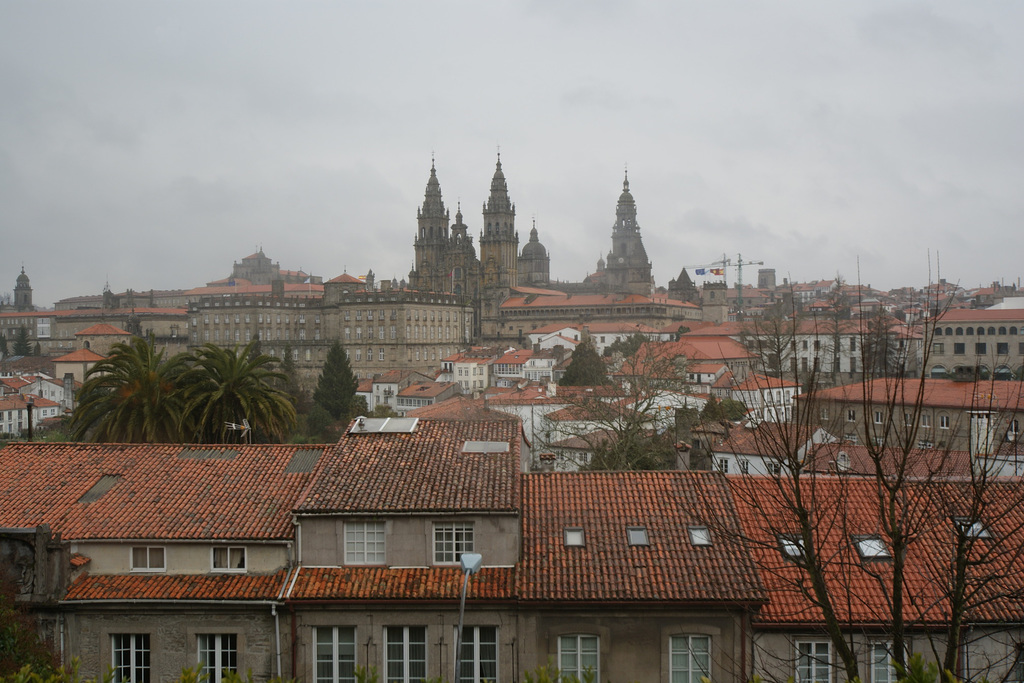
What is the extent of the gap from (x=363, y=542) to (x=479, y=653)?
7.22 ft

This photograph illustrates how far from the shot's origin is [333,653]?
11523 mm

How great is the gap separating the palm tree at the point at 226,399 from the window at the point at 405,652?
1186 centimetres

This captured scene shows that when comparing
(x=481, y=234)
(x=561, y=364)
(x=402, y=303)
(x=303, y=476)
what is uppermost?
(x=481, y=234)

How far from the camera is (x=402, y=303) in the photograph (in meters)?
94.4

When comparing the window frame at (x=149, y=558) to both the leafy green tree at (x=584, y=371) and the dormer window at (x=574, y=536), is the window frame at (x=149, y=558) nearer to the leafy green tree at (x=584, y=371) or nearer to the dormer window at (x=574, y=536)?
the dormer window at (x=574, y=536)

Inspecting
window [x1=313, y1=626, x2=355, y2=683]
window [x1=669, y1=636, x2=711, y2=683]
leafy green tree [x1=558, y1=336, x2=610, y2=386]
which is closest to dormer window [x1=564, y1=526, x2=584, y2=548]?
window [x1=669, y1=636, x2=711, y2=683]

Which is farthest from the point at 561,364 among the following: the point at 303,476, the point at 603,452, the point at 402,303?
the point at 303,476

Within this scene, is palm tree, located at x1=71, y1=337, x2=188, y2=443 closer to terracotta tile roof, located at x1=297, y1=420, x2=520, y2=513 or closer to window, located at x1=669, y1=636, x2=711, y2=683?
terracotta tile roof, located at x1=297, y1=420, x2=520, y2=513

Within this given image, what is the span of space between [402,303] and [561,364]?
76.4 feet

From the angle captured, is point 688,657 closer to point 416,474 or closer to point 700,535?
point 700,535

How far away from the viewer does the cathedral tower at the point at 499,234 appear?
128 m

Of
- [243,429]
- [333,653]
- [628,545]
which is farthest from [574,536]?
[243,429]

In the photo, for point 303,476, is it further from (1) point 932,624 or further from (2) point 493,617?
(1) point 932,624

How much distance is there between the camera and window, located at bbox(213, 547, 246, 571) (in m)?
12.1
